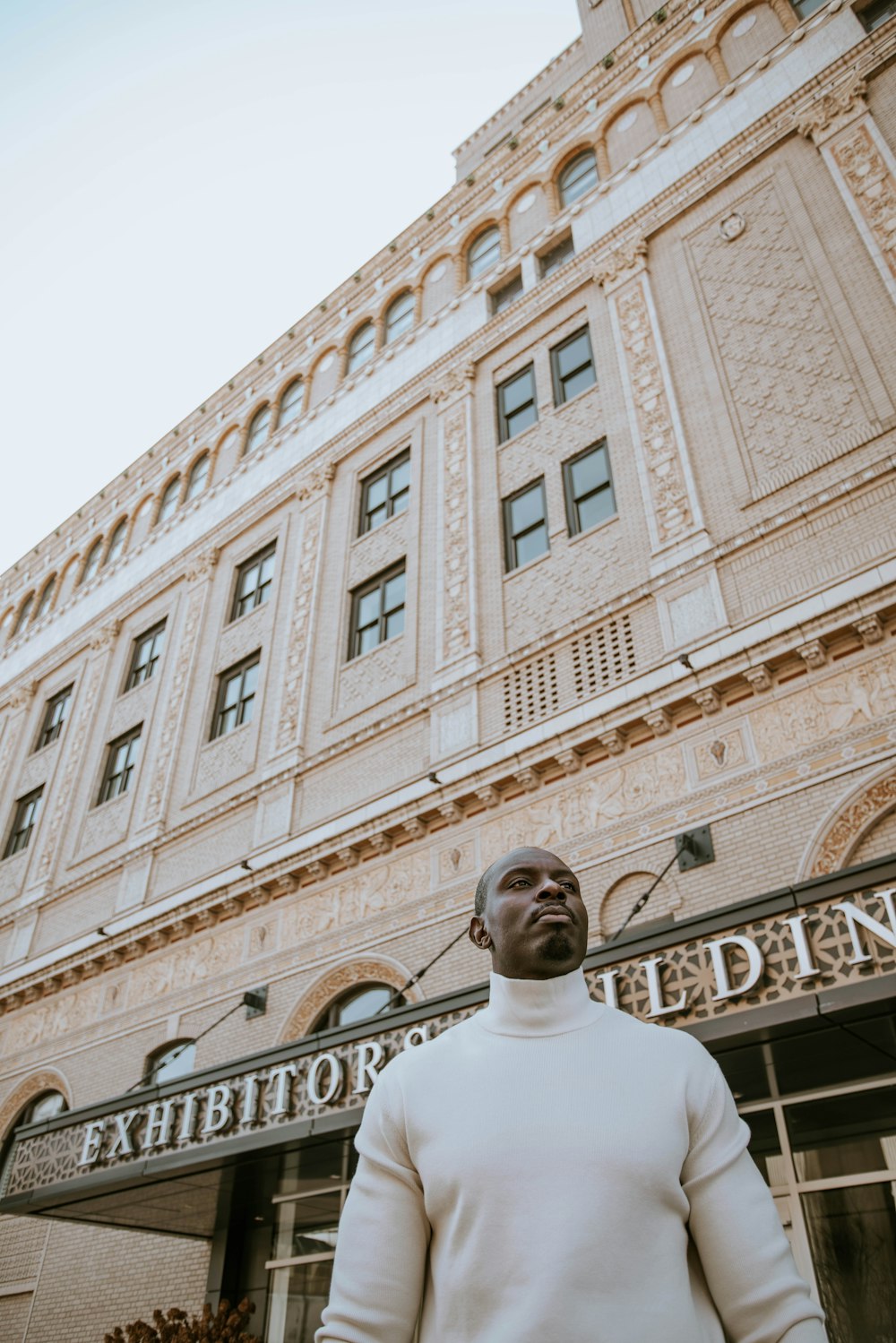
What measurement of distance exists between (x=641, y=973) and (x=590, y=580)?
22.2 feet

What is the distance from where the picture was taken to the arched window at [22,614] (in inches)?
1132

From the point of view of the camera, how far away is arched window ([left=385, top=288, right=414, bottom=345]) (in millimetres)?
21703

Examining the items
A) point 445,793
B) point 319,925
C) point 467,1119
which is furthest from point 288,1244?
point 467,1119

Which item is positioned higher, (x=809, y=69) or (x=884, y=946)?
(x=809, y=69)

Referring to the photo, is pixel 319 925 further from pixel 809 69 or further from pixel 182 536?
pixel 809 69

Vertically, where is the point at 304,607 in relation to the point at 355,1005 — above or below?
above

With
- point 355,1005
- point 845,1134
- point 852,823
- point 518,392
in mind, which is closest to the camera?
point 845,1134

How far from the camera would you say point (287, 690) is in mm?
16688

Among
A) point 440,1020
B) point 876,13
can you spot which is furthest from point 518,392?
point 440,1020

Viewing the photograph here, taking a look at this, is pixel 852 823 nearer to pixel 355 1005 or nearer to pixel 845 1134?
pixel 845 1134

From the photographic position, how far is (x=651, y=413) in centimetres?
1406

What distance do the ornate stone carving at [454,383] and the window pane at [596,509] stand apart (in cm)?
474

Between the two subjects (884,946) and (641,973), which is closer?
(884,946)

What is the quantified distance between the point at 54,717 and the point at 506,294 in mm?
14760
